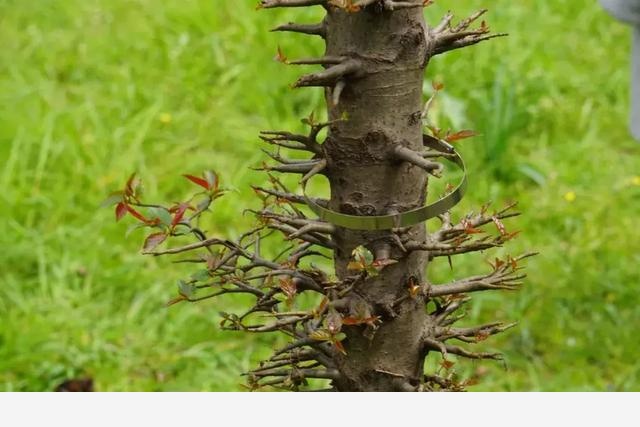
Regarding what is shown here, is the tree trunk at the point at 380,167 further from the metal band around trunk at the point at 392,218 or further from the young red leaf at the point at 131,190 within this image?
the young red leaf at the point at 131,190

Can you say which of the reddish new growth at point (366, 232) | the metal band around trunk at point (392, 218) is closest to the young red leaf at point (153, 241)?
the reddish new growth at point (366, 232)

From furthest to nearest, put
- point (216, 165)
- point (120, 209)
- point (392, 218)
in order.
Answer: point (216, 165)
point (120, 209)
point (392, 218)

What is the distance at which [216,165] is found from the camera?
3721 mm

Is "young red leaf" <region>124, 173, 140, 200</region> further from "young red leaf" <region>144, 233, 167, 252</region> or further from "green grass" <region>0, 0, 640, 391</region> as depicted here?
"green grass" <region>0, 0, 640, 391</region>

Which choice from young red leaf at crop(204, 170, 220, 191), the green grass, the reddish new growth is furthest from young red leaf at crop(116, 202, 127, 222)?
the green grass

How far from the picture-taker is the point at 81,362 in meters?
2.88

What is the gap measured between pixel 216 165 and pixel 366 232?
99.4 inches

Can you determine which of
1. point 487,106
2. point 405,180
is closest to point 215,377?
point 487,106

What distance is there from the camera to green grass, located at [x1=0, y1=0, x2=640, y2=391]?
2971 mm

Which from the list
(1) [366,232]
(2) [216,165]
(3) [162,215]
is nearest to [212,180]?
(3) [162,215]

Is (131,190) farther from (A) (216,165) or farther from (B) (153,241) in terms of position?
(A) (216,165)
